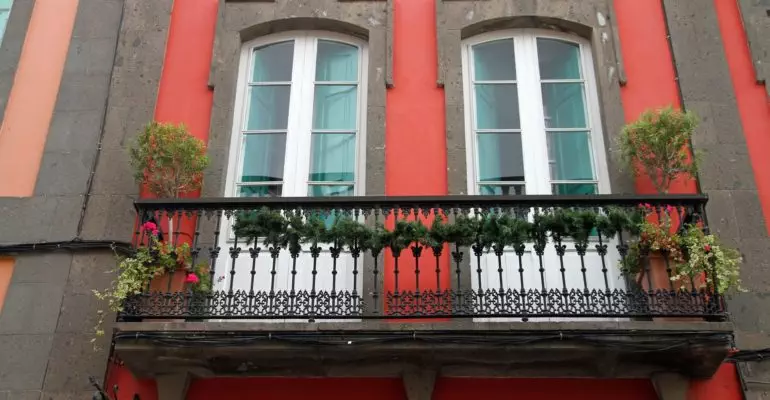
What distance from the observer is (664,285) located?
267 inches

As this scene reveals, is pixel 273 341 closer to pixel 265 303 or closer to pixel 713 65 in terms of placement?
pixel 265 303

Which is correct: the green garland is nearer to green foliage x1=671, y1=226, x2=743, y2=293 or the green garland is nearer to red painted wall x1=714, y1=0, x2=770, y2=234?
green foliage x1=671, y1=226, x2=743, y2=293

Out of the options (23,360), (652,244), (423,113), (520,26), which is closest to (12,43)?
(23,360)

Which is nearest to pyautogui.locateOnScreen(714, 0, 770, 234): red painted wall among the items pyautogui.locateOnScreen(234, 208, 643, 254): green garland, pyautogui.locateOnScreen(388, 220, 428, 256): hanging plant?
pyautogui.locateOnScreen(234, 208, 643, 254): green garland

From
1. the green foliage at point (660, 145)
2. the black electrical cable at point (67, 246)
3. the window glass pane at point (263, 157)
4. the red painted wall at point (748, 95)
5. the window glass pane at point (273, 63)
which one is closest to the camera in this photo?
the green foliage at point (660, 145)

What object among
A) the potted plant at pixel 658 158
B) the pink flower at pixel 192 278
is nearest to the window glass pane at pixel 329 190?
the pink flower at pixel 192 278

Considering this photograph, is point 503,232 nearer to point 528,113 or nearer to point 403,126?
point 403,126

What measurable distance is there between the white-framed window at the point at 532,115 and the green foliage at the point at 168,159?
99.3 inches

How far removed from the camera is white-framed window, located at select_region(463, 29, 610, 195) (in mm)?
7973

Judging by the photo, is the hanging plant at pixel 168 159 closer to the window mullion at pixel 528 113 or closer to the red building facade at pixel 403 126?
the red building facade at pixel 403 126

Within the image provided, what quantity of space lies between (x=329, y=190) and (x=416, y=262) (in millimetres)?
1488

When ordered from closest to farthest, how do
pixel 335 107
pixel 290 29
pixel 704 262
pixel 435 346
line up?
pixel 435 346 < pixel 704 262 < pixel 335 107 < pixel 290 29

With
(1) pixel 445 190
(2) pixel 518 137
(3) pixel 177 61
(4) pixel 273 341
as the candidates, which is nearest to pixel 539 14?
(2) pixel 518 137

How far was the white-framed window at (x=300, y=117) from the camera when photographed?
26.5 feet
